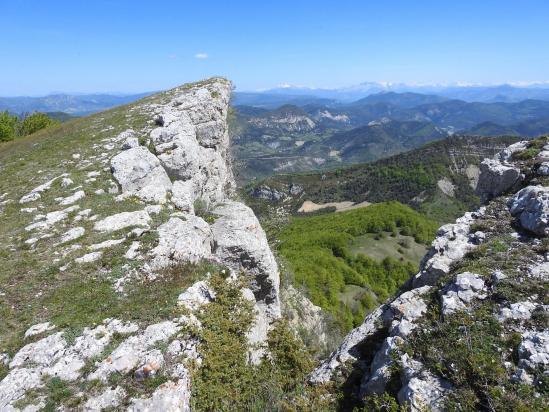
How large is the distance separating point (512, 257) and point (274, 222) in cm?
2718

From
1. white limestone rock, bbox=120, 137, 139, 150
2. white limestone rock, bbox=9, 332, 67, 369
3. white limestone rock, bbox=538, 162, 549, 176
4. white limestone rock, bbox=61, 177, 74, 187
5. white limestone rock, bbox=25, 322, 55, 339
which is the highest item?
white limestone rock, bbox=120, 137, 139, 150

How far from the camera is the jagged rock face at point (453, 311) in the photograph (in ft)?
29.6

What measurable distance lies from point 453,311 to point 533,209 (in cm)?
715

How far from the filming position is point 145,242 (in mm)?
16016

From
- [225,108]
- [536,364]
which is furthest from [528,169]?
[225,108]

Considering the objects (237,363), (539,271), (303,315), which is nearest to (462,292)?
(539,271)

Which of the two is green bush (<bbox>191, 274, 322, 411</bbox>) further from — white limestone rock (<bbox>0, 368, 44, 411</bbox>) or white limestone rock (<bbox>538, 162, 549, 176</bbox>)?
white limestone rock (<bbox>538, 162, 549, 176</bbox>)

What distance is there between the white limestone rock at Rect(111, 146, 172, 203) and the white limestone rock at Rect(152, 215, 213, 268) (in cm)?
355

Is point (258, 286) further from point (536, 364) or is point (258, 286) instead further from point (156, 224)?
point (536, 364)

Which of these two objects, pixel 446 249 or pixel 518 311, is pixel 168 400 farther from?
pixel 446 249

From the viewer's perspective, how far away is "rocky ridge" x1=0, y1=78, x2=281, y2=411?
10336 mm

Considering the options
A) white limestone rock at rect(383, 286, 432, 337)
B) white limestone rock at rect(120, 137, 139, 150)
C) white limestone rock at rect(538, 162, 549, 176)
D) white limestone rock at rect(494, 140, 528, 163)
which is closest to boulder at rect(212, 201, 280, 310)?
white limestone rock at rect(383, 286, 432, 337)

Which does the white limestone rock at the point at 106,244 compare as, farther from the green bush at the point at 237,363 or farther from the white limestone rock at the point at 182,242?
the green bush at the point at 237,363

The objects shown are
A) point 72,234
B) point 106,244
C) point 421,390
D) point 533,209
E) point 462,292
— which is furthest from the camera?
point 72,234
